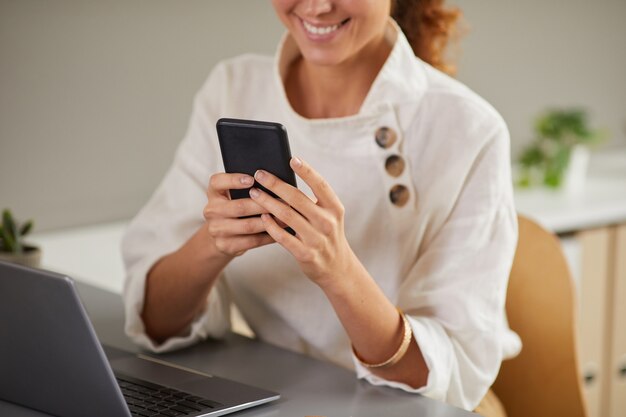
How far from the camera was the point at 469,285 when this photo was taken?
128 centimetres

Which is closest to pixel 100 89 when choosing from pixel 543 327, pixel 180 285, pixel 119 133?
pixel 119 133

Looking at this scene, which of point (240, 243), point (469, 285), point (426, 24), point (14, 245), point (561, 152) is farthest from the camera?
point (561, 152)

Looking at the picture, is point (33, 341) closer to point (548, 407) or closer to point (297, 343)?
point (297, 343)

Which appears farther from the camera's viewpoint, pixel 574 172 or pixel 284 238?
pixel 574 172

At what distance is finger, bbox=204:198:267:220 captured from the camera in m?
1.10

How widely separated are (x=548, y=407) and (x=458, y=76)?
1399 mm

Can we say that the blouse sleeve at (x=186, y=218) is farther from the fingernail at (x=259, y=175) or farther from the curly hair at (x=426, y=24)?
the fingernail at (x=259, y=175)

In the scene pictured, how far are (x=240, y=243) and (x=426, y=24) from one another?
1.90 ft

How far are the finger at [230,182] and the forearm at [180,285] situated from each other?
0.50 feet

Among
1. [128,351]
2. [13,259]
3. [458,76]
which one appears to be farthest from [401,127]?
[458,76]

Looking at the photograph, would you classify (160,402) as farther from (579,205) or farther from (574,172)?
(574,172)

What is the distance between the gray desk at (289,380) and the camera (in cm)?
114

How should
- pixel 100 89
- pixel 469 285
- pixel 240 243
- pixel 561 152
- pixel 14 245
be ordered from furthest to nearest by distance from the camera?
pixel 561 152 < pixel 100 89 < pixel 14 245 < pixel 469 285 < pixel 240 243

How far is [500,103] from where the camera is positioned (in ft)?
9.61
